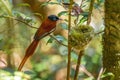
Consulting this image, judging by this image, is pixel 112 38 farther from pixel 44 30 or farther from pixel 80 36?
pixel 44 30

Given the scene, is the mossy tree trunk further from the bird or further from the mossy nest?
the bird

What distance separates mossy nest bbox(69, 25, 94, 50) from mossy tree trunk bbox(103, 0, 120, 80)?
88 millimetres

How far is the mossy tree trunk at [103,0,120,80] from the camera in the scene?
47.1 inches

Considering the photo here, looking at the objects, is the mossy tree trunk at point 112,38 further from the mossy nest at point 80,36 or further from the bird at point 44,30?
the bird at point 44,30

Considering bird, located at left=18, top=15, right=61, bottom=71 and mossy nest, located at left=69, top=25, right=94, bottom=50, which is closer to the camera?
mossy nest, located at left=69, top=25, right=94, bottom=50

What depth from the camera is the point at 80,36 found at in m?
1.16

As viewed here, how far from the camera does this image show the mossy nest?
1.16m

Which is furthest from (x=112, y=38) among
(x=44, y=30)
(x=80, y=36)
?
(x=44, y=30)

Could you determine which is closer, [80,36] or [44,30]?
[80,36]

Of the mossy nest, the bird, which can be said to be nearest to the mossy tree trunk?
the mossy nest

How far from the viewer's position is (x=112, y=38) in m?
1.22

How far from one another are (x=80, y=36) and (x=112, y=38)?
141 mm

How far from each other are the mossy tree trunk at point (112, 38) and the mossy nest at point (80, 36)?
0.09m

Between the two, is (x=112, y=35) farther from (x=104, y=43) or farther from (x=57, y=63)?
(x=57, y=63)
